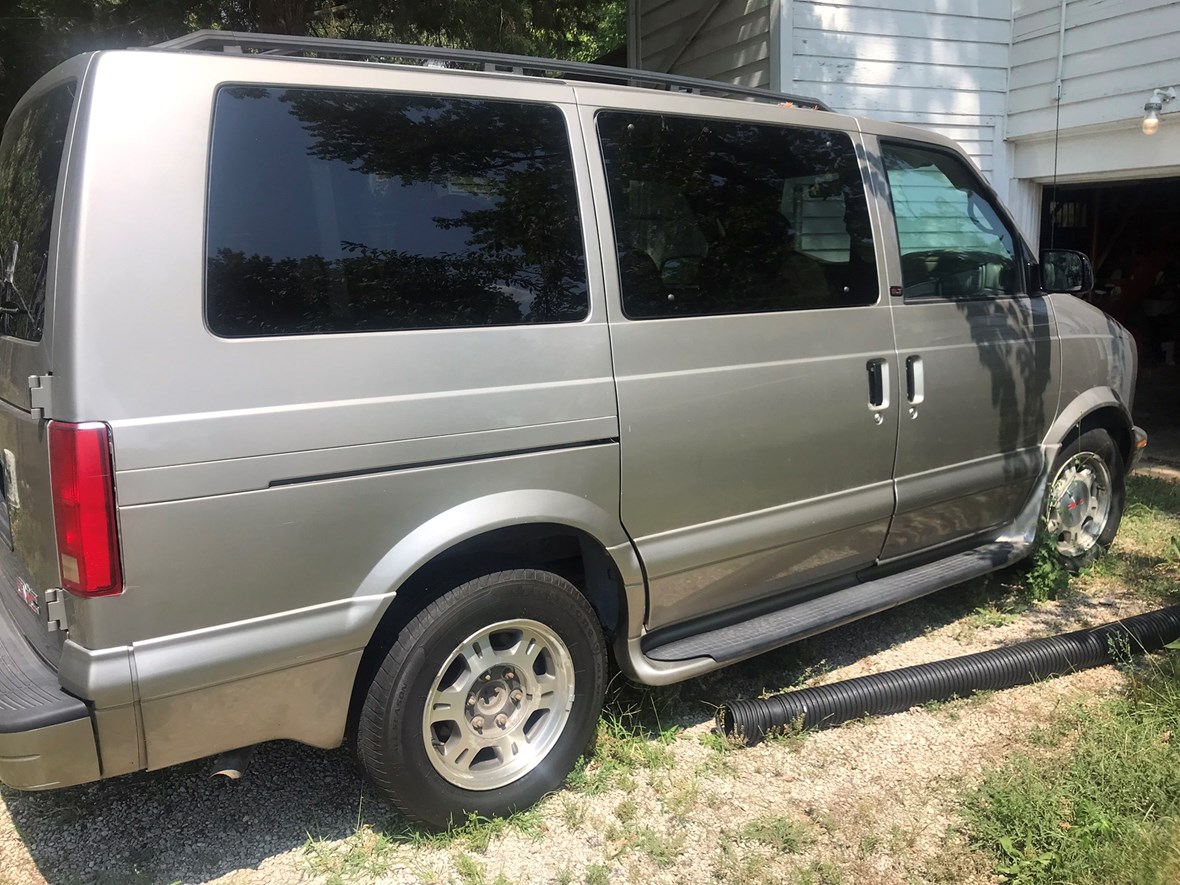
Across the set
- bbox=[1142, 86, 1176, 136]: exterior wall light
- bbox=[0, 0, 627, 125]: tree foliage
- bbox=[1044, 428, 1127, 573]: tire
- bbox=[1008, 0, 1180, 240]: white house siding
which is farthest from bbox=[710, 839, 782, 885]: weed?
bbox=[0, 0, 627, 125]: tree foliage

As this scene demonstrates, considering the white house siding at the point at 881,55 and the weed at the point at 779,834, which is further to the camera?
the white house siding at the point at 881,55

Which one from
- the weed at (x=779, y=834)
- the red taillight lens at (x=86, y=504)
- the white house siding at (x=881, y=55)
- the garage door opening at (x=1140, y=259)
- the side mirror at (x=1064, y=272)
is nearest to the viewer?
the red taillight lens at (x=86, y=504)

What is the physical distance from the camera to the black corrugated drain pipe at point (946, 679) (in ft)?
10.7

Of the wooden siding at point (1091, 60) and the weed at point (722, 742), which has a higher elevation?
the wooden siding at point (1091, 60)

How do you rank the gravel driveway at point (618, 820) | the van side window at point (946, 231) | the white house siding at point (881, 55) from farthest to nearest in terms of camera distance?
1. the white house siding at point (881, 55)
2. the van side window at point (946, 231)
3. the gravel driveway at point (618, 820)

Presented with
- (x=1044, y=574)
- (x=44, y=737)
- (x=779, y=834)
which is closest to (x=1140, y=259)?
(x=1044, y=574)

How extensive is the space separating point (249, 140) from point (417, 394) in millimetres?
761

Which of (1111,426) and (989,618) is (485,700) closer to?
(989,618)

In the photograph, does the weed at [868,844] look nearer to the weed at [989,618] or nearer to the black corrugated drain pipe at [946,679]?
the black corrugated drain pipe at [946,679]

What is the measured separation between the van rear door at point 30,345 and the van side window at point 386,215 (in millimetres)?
406

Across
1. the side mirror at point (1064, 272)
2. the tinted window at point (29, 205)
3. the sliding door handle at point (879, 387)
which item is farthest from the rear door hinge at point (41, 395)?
the side mirror at point (1064, 272)

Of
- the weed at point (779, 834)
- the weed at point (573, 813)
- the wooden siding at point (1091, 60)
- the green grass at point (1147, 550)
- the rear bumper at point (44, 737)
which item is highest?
the wooden siding at point (1091, 60)

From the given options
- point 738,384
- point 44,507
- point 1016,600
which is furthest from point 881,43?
point 44,507

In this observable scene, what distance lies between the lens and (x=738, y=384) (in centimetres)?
309
